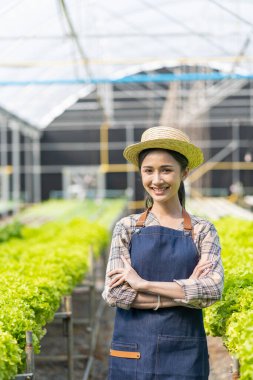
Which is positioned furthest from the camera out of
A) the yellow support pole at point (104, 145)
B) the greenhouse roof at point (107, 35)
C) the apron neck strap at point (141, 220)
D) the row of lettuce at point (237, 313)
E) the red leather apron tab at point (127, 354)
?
the yellow support pole at point (104, 145)

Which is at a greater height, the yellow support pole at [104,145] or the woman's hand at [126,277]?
the yellow support pole at [104,145]

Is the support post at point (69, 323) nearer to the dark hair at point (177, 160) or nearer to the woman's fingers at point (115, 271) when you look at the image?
the dark hair at point (177, 160)

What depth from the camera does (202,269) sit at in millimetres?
3238

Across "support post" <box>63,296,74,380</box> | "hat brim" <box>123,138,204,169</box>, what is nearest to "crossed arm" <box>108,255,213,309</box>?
"hat brim" <box>123,138,204,169</box>

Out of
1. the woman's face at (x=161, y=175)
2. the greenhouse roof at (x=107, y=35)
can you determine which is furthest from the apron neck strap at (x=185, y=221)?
the greenhouse roof at (x=107, y=35)

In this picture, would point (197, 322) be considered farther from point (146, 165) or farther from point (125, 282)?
point (146, 165)

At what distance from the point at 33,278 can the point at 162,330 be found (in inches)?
92.9

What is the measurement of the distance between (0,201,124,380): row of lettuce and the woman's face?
0.98 metres

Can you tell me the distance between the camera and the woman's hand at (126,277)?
127 inches

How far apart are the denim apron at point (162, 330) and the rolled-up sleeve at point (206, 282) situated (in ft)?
0.20

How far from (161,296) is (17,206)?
920 inches

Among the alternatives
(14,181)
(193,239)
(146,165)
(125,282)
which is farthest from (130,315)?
(14,181)

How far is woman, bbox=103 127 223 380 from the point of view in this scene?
10.6ft

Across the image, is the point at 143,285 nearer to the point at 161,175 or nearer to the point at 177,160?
the point at 161,175
